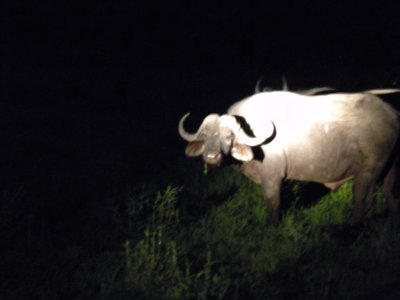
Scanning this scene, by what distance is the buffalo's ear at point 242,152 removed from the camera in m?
5.21

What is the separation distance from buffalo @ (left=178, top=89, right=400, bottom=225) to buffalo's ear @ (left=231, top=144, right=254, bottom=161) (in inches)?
2.1

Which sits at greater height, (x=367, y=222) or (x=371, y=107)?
(x=371, y=107)

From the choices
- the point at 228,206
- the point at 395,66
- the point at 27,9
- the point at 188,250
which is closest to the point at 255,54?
the point at 395,66

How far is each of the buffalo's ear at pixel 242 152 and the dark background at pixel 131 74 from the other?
1.44 m

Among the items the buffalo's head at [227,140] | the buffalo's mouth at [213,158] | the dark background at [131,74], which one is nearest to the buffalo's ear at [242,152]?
the buffalo's head at [227,140]

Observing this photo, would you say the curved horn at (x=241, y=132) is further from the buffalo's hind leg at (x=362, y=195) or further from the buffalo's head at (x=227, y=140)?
the buffalo's hind leg at (x=362, y=195)

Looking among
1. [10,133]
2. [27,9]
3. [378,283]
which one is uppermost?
[27,9]

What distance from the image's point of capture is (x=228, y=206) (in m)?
5.98

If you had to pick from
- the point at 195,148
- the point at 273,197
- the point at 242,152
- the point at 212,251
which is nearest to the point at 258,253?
the point at 212,251

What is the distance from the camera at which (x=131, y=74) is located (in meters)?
11.4

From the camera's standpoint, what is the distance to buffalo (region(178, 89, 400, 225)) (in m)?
5.42

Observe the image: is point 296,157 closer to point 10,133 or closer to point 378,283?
point 378,283

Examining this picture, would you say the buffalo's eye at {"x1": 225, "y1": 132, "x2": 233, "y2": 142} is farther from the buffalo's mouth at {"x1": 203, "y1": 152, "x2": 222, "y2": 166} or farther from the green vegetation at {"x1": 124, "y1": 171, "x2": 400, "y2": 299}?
the green vegetation at {"x1": 124, "y1": 171, "x2": 400, "y2": 299}

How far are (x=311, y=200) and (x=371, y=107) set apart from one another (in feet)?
4.20
